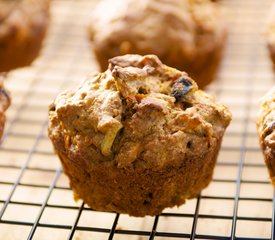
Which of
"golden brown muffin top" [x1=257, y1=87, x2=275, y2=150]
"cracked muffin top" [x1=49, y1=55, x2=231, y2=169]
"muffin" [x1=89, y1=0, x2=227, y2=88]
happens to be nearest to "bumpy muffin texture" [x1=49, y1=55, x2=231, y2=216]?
"cracked muffin top" [x1=49, y1=55, x2=231, y2=169]

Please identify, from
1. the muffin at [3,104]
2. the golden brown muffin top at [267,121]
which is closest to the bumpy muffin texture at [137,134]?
the golden brown muffin top at [267,121]

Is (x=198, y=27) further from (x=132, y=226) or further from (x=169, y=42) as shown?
(x=132, y=226)

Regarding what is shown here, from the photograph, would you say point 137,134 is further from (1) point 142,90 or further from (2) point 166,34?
(2) point 166,34

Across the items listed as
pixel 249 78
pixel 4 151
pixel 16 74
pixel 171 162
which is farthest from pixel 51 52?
pixel 171 162

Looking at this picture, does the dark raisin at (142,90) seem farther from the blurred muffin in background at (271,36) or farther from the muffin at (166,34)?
the blurred muffin in background at (271,36)

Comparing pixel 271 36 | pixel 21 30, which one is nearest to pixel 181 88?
pixel 271 36

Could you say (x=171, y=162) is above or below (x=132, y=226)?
above
